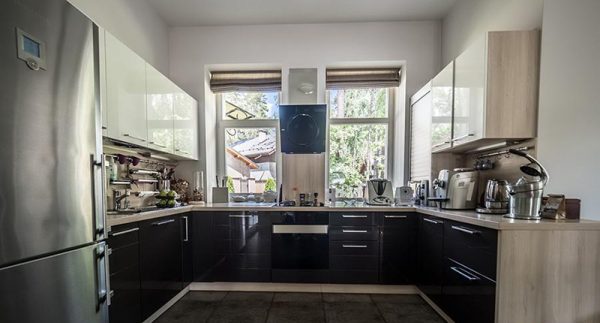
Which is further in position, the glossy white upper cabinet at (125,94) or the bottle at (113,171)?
the bottle at (113,171)

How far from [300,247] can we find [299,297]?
456mm

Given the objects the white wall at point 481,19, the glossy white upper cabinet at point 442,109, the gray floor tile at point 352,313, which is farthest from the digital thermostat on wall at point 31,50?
the white wall at point 481,19

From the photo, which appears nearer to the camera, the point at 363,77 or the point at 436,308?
the point at 436,308

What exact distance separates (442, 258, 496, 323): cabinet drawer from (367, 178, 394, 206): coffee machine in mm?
931

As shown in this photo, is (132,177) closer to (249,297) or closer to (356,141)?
(249,297)

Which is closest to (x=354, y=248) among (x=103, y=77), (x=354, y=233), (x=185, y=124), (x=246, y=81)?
(x=354, y=233)

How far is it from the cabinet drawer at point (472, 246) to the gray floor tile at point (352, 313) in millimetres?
807

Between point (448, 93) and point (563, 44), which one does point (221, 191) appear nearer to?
point (448, 93)

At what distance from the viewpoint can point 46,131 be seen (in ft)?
3.41

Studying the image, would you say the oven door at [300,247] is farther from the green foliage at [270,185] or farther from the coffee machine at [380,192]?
the green foliage at [270,185]

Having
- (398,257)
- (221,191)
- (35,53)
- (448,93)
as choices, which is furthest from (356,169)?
(35,53)

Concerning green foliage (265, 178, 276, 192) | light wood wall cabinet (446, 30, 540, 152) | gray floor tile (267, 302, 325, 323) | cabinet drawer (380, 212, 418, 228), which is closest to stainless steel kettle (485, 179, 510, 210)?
light wood wall cabinet (446, 30, 540, 152)

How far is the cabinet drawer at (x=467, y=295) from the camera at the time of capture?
4.74 ft

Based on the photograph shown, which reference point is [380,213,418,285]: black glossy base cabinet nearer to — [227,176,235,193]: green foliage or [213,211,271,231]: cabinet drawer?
[213,211,271,231]: cabinet drawer
